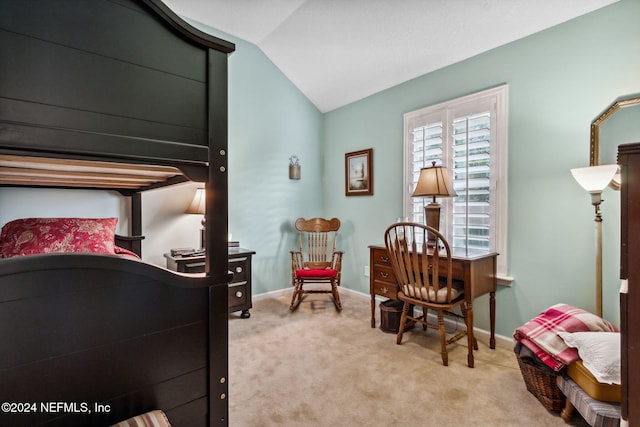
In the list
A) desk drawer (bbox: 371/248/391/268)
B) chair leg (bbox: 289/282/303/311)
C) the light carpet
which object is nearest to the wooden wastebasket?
the light carpet

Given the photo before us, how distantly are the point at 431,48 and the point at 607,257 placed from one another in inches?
86.4

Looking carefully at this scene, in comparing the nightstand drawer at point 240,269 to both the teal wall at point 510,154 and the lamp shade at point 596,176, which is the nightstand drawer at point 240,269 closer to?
the teal wall at point 510,154

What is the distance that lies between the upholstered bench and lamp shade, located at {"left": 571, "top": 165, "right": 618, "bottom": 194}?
3.76 ft

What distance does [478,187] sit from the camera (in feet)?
8.78

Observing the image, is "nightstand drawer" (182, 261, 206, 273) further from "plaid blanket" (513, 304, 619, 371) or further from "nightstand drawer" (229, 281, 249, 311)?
"plaid blanket" (513, 304, 619, 371)

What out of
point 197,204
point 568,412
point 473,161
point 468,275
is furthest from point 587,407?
point 197,204

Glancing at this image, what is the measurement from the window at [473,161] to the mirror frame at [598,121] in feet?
1.80

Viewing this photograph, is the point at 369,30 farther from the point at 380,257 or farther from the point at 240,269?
the point at 240,269

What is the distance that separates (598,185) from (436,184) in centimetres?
100

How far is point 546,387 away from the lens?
1.72 m

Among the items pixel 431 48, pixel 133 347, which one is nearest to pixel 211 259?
pixel 133 347

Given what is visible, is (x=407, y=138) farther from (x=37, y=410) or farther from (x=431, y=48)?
(x=37, y=410)

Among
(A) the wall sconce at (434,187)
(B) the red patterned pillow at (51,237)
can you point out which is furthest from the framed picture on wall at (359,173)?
(B) the red patterned pillow at (51,237)

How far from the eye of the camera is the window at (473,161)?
2.56 m
